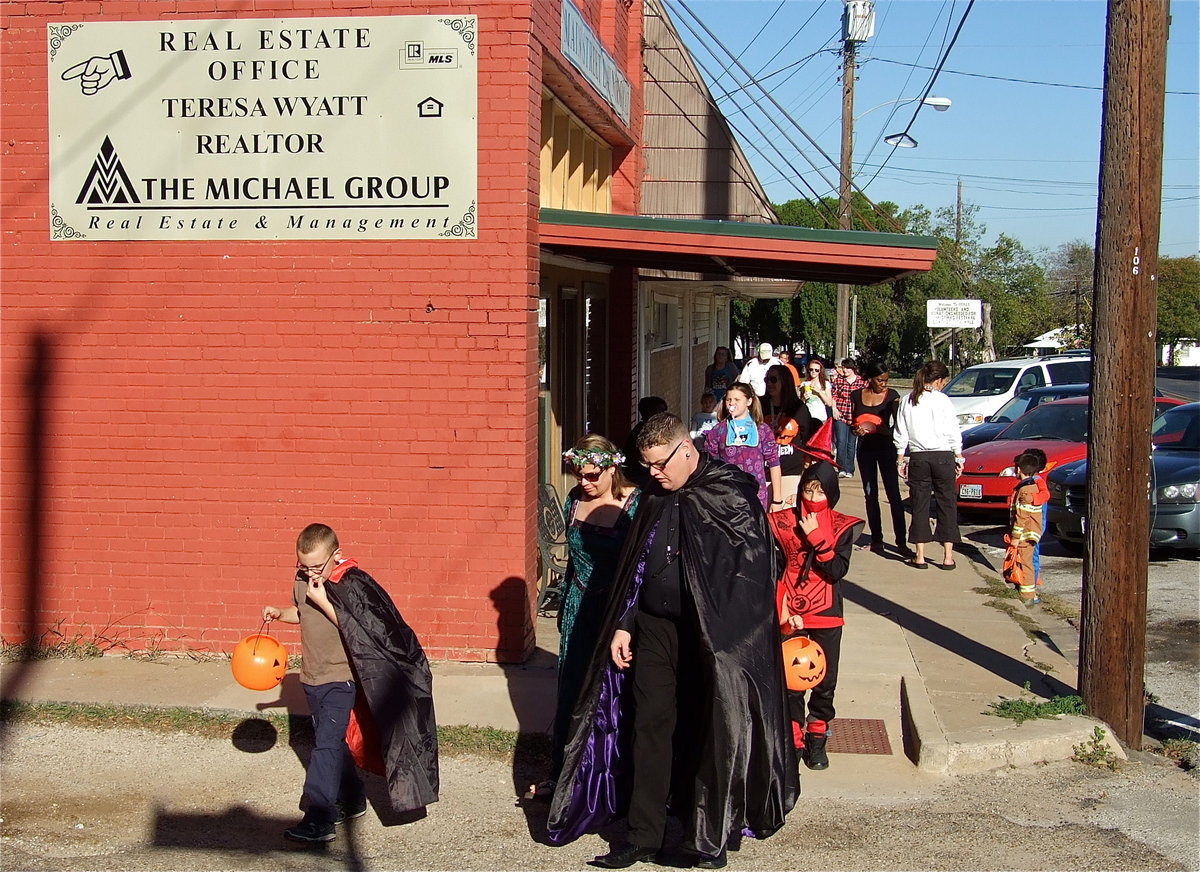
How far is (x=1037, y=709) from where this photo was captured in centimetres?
669

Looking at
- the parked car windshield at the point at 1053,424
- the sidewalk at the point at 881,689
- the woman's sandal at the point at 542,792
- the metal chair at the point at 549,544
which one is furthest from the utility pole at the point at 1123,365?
the parked car windshield at the point at 1053,424

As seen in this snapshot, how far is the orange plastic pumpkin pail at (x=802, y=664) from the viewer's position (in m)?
5.75

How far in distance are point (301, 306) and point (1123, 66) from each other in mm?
4765

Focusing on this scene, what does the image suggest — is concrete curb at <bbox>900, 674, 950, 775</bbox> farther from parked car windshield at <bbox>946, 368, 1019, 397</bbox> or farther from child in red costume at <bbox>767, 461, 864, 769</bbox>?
parked car windshield at <bbox>946, 368, 1019, 397</bbox>

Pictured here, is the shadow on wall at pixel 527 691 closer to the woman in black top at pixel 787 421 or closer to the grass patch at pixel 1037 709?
the grass patch at pixel 1037 709

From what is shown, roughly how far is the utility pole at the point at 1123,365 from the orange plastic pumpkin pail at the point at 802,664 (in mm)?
1767

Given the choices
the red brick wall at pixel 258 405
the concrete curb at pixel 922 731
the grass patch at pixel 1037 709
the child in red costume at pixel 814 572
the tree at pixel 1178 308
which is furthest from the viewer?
the tree at pixel 1178 308

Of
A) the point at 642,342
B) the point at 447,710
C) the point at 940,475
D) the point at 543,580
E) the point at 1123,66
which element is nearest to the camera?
the point at 1123,66

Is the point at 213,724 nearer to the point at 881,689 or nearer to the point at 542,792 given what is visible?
the point at 542,792

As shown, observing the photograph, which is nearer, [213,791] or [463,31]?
[213,791]

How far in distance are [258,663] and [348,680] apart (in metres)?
0.44

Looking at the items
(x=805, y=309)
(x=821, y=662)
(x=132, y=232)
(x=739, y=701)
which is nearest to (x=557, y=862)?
(x=739, y=701)

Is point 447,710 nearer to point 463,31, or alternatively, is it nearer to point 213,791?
point 213,791

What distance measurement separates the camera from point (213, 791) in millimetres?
5945
